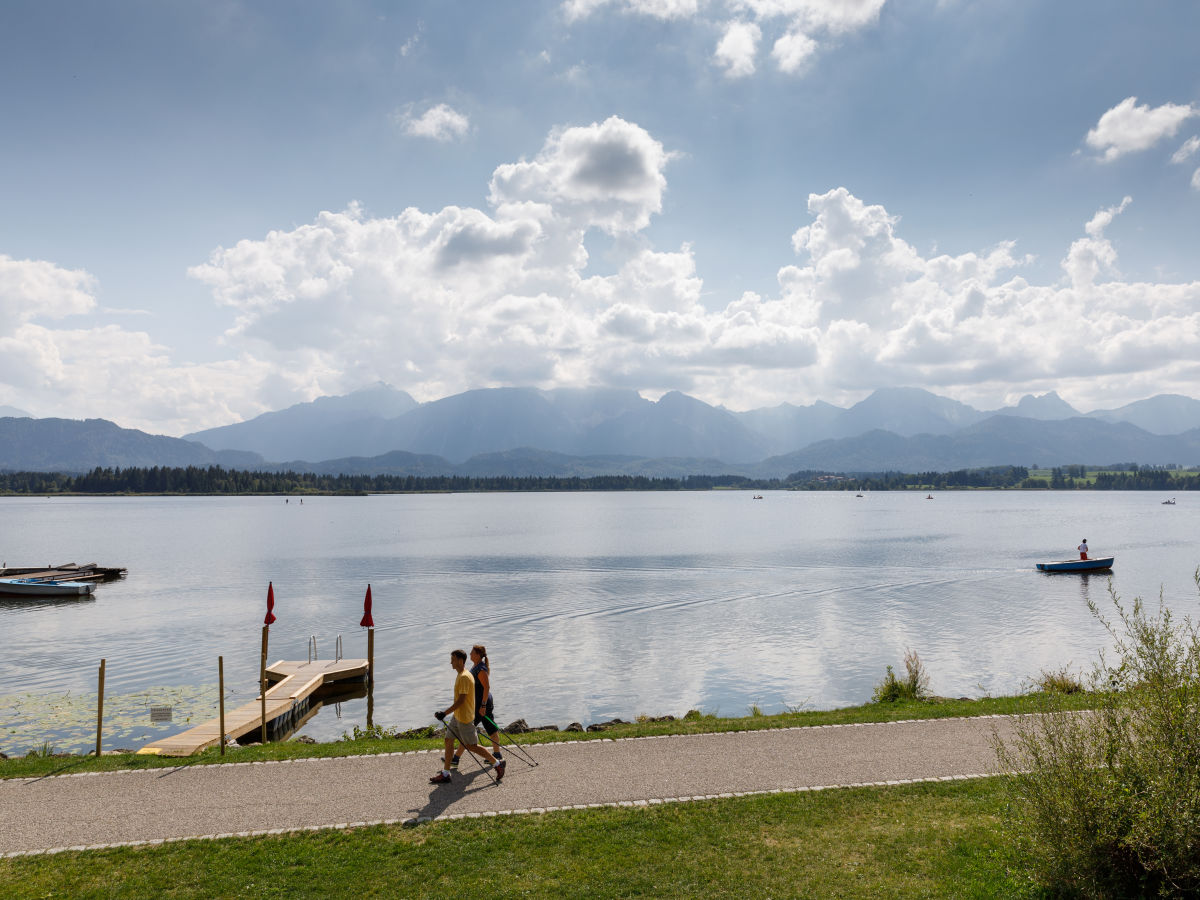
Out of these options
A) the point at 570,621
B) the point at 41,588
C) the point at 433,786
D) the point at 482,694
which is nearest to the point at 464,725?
the point at 482,694

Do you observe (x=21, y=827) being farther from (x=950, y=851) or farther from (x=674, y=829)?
(x=950, y=851)

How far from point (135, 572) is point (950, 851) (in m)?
85.5

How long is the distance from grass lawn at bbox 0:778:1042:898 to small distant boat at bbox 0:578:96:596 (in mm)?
63561

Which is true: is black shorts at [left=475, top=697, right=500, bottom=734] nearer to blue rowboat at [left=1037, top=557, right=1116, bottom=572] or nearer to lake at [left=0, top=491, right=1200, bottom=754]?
lake at [left=0, top=491, right=1200, bottom=754]

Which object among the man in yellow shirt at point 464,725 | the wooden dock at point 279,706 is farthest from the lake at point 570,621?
the man in yellow shirt at point 464,725

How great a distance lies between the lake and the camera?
30.4 meters

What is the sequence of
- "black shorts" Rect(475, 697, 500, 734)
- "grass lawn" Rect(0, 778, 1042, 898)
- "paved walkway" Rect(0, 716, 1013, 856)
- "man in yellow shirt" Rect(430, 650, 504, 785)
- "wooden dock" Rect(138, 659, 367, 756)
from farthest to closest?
"wooden dock" Rect(138, 659, 367, 756)
"black shorts" Rect(475, 697, 500, 734)
"man in yellow shirt" Rect(430, 650, 504, 785)
"paved walkway" Rect(0, 716, 1013, 856)
"grass lawn" Rect(0, 778, 1042, 898)

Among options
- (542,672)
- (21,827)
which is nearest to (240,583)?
(542,672)

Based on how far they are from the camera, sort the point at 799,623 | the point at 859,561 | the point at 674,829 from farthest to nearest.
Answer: the point at 859,561, the point at 799,623, the point at 674,829

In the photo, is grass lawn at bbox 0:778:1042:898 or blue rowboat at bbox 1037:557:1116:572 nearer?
grass lawn at bbox 0:778:1042:898

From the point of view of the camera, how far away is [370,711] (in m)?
26.7

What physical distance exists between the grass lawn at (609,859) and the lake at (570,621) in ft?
49.1

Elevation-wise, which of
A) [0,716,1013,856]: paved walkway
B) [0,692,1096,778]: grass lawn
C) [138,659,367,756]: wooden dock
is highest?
[0,716,1013,856]: paved walkway

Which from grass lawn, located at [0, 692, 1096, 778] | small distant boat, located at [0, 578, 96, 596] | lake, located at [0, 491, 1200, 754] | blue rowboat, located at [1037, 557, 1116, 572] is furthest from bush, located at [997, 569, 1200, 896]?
small distant boat, located at [0, 578, 96, 596]
